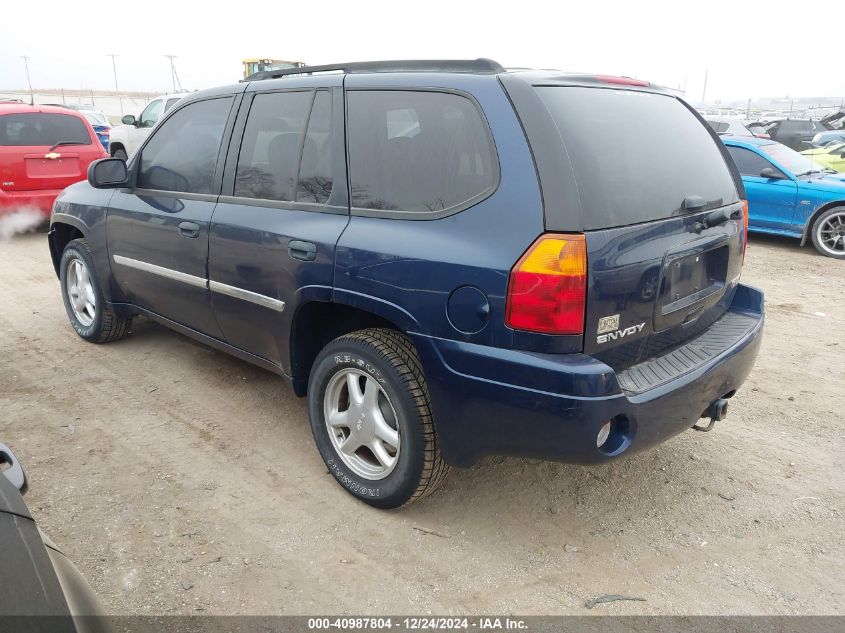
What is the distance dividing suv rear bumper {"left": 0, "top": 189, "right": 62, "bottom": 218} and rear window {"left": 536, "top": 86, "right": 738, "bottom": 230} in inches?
325

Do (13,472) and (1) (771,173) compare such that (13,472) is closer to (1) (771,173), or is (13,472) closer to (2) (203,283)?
(2) (203,283)

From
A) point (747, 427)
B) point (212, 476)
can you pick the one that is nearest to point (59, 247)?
point (212, 476)

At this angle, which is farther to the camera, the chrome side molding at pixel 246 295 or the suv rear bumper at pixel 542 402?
the chrome side molding at pixel 246 295

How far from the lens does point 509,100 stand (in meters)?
2.48

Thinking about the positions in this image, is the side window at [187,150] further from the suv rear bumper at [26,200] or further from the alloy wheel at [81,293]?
the suv rear bumper at [26,200]

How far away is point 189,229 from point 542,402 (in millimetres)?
2303

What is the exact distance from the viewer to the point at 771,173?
880 centimetres

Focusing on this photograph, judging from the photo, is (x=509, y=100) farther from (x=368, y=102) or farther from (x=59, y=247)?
(x=59, y=247)

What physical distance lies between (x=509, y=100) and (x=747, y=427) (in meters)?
2.51

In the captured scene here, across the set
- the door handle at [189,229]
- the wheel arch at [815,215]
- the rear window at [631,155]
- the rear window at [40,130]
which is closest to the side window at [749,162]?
the wheel arch at [815,215]

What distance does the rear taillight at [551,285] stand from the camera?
2.28 m

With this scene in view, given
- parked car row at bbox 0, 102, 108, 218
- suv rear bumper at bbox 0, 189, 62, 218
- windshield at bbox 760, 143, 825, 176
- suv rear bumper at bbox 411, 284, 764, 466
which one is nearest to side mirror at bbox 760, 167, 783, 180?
windshield at bbox 760, 143, 825, 176

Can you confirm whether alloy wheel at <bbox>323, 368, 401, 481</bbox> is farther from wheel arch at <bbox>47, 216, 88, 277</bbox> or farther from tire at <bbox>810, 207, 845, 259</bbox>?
tire at <bbox>810, 207, 845, 259</bbox>

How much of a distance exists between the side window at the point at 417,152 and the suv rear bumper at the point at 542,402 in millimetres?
582
